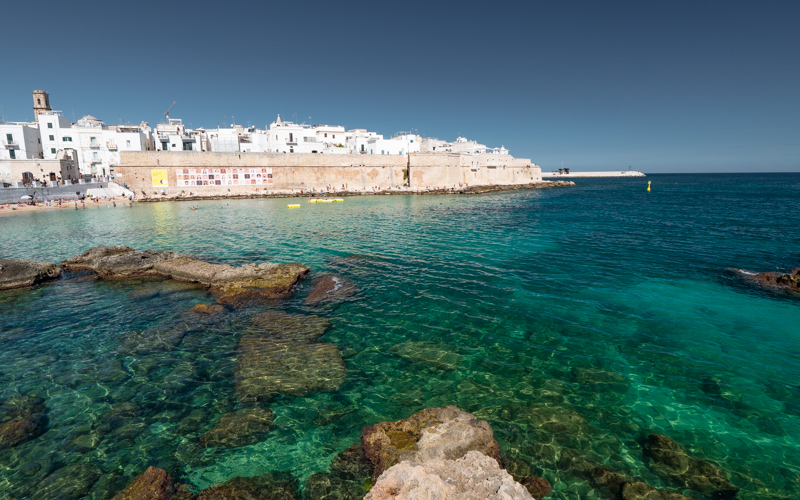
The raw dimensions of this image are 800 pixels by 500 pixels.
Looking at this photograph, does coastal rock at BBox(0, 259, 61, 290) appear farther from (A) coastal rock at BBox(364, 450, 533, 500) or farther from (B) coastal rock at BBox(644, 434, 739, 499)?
(B) coastal rock at BBox(644, 434, 739, 499)

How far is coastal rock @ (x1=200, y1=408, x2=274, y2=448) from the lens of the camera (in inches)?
221

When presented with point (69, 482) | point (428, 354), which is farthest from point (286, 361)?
point (69, 482)

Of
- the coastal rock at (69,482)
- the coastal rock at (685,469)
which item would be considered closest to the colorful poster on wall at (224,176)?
the coastal rock at (69,482)

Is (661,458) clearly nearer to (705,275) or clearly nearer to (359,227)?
(705,275)

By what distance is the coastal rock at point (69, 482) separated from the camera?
4.64 m

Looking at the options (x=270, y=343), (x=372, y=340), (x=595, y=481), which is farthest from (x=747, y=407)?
(x=270, y=343)

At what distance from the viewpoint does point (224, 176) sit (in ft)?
181

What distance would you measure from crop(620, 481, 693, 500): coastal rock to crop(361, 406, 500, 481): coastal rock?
154cm

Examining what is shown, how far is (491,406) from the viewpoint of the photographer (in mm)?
6422

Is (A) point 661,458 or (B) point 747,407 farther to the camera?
(B) point 747,407

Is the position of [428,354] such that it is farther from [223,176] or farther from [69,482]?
[223,176]

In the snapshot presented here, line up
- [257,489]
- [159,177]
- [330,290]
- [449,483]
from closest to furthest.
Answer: [449,483] < [257,489] < [330,290] < [159,177]

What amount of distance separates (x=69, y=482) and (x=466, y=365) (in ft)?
20.8

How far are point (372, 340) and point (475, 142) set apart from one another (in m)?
97.7
